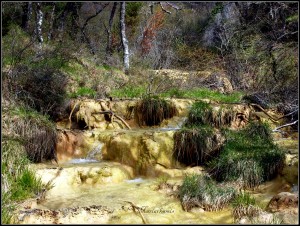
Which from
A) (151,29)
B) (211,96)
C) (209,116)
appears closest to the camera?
(209,116)

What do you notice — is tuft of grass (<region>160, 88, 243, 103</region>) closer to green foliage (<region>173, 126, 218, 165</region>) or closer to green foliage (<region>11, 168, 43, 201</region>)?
green foliage (<region>173, 126, 218, 165</region>)

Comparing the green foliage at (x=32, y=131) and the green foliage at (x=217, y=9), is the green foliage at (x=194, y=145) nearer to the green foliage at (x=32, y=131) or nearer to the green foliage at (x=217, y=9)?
the green foliage at (x=32, y=131)

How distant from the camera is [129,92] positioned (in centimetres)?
1243

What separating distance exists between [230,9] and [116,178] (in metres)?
14.4

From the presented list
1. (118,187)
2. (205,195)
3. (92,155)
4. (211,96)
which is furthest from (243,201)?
(211,96)

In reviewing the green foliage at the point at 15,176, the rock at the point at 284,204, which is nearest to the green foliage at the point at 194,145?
the rock at the point at 284,204

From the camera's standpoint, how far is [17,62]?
956 cm

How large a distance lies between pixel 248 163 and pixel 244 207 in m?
1.33

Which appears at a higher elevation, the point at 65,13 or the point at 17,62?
the point at 65,13

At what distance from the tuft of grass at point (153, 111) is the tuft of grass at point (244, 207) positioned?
502 cm

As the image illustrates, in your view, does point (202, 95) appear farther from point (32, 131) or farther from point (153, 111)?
point (32, 131)

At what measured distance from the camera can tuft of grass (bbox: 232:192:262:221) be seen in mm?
5930

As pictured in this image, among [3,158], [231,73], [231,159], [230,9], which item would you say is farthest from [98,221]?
[230,9]

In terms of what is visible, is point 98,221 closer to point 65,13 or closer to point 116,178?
point 116,178
